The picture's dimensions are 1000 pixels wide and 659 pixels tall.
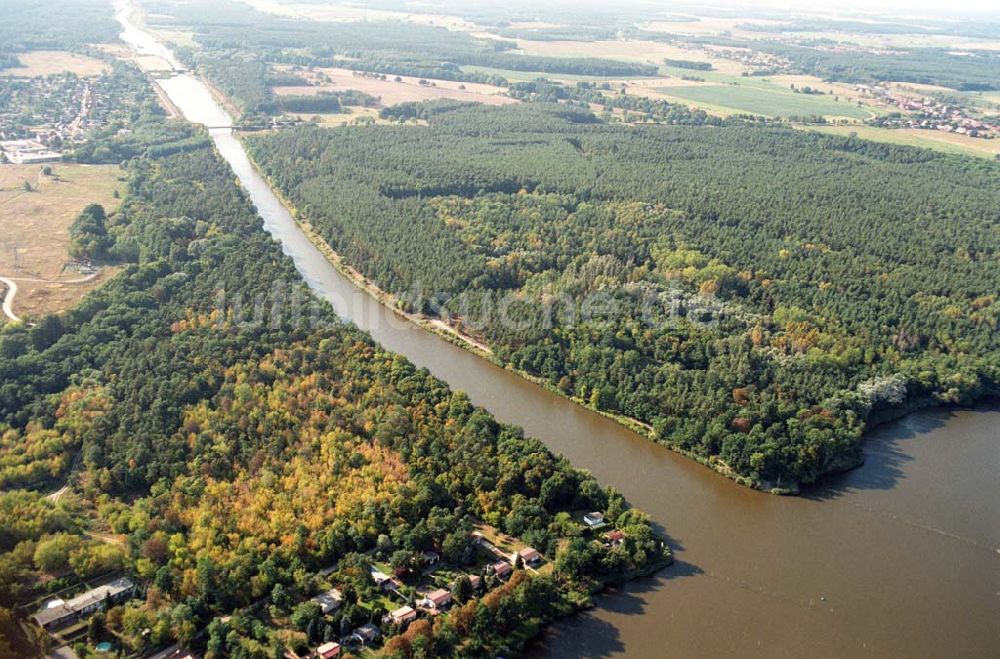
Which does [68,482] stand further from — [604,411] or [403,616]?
[604,411]

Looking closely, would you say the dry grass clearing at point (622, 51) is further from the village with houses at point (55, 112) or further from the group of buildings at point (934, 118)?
the village with houses at point (55, 112)

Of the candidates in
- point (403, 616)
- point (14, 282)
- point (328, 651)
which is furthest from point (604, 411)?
point (14, 282)

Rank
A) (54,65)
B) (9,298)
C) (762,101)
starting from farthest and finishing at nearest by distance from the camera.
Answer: (54,65) < (762,101) < (9,298)

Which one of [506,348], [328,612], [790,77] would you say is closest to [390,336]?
[506,348]

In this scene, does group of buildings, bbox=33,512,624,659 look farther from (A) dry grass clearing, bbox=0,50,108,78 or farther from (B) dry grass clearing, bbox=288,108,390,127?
(A) dry grass clearing, bbox=0,50,108,78

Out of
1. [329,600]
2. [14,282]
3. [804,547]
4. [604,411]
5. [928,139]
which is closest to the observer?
[329,600]

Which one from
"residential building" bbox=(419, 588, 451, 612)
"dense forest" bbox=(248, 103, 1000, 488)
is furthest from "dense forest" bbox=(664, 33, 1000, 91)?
"residential building" bbox=(419, 588, 451, 612)

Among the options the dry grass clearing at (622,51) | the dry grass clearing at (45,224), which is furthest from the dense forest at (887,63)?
the dry grass clearing at (45,224)

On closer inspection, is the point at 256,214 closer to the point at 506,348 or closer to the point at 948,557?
the point at 506,348
